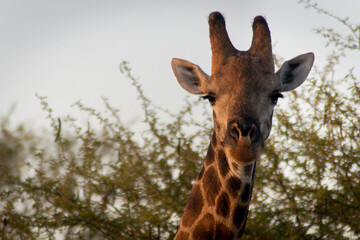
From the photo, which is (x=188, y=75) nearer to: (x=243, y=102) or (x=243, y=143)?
(x=243, y=102)

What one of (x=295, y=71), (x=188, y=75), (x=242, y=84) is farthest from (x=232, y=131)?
(x=295, y=71)

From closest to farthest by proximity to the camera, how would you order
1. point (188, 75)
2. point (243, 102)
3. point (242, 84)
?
point (243, 102) → point (242, 84) → point (188, 75)

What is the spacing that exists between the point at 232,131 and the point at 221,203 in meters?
0.74

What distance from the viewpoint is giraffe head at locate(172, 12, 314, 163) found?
141 inches

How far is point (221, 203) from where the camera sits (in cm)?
404

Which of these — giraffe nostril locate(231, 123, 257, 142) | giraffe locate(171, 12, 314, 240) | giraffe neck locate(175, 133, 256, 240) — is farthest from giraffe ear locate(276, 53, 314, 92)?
giraffe nostril locate(231, 123, 257, 142)

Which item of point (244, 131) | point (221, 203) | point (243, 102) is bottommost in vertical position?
point (221, 203)

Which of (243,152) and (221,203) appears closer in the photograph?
(243,152)

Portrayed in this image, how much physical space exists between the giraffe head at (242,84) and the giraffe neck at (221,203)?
0.83 feet

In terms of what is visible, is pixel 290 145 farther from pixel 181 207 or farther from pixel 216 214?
pixel 216 214

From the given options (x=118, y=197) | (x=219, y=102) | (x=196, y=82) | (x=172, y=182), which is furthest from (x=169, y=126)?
(x=219, y=102)

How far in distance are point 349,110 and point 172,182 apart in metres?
2.32

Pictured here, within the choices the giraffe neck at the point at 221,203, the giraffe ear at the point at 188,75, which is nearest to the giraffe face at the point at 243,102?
the giraffe ear at the point at 188,75

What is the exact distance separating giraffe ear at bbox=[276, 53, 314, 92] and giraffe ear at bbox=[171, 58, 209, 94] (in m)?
0.74
